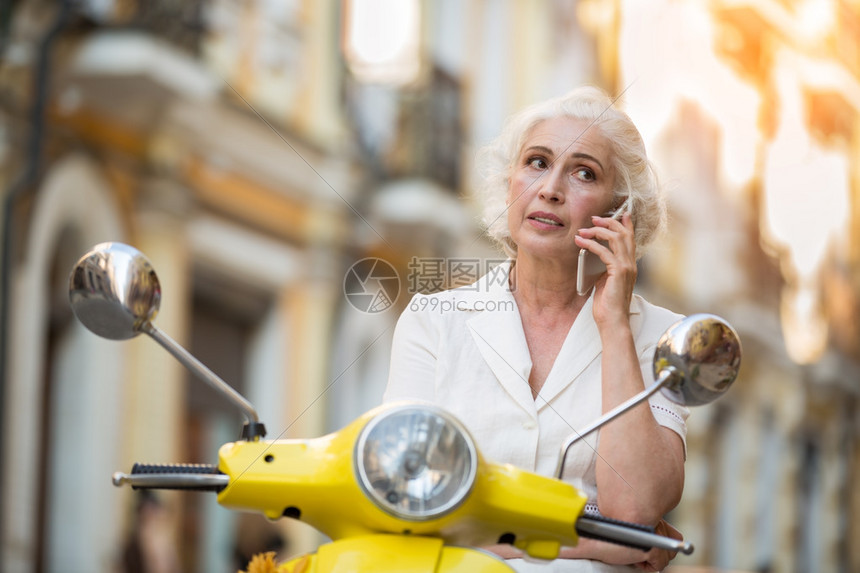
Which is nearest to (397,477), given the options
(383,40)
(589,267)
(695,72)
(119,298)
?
(119,298)

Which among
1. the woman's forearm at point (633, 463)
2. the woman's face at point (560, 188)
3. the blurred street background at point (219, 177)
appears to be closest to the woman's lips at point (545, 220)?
the woman's face at point (560, 188)

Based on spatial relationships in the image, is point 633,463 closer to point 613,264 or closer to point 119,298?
point 613,264

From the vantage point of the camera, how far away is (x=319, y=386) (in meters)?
7.28

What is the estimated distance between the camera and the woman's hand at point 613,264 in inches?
70.0

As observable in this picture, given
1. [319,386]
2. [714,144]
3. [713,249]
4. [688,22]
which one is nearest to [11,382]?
[319,386]

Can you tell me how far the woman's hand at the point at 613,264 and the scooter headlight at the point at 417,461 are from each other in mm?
485

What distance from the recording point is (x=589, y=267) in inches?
73.5

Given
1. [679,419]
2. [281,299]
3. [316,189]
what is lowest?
[679,419]

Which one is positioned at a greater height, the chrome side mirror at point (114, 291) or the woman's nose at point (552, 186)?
the woman's nose at point (552, 186)

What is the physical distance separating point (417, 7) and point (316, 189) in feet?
4.35

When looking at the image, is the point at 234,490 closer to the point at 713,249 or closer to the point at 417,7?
the point at 417,7

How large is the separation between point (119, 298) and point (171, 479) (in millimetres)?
200

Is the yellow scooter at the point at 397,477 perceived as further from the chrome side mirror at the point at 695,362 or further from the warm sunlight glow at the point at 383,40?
the warm sunlight glow at the point at 383,40

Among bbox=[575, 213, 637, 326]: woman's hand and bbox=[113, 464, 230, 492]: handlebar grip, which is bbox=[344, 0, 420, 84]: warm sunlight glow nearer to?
bbox=[575, 213, 637, 326]: woman's hand
